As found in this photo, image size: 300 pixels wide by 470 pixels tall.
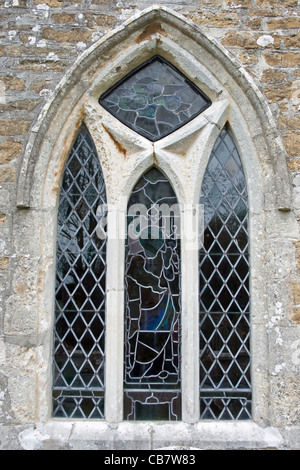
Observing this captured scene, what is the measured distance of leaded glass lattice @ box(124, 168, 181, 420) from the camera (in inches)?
109

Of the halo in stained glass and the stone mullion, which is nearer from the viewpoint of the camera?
the stone mullion

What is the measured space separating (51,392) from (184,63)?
2.69 m

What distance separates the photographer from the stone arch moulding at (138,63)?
2.78 m

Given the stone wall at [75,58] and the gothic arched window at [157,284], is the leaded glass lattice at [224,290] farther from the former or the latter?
the stone wall at [75,58]

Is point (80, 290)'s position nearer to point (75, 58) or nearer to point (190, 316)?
point (190, 316)

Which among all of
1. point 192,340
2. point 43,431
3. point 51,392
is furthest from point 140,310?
point 43,431

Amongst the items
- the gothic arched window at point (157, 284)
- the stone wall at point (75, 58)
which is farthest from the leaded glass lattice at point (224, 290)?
the stone wall at point (75, 58)

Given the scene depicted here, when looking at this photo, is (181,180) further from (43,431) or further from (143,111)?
(43,431)

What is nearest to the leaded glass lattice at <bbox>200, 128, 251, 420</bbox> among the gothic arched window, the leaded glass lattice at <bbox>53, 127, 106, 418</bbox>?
the gothic arched window

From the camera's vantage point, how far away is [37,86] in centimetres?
285

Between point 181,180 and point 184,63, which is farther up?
point 184,63

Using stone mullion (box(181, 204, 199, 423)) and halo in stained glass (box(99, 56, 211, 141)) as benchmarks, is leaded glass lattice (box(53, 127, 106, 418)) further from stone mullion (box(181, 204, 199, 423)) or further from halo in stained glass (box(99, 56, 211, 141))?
stone mullion (box(181, 204, 199, 423))

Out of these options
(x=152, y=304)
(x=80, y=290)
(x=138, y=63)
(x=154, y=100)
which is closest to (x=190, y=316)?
(x=152, y=304)

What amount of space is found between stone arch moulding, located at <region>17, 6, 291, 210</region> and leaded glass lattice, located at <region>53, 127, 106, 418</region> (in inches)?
8.9
